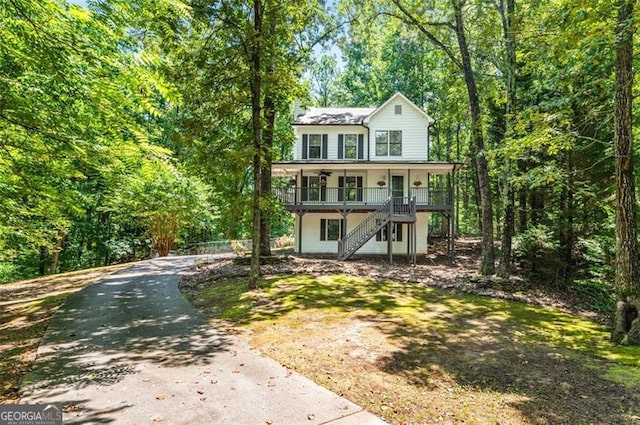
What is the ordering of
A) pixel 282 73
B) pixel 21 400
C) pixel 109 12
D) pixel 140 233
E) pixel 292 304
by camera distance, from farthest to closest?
pixel 140 233 < pixel 282 73 < pixel 292 304 < pixel 21 400 < pixel 109 12

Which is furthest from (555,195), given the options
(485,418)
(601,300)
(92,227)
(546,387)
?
(92,227)

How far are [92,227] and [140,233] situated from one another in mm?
4669

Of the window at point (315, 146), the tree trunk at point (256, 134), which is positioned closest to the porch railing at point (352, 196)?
the window at point (315, 146)

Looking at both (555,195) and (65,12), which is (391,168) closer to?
(555,195)

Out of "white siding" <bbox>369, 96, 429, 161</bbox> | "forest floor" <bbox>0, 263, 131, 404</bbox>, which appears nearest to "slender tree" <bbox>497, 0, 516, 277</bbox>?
"white siding" <bbox>369, 96, 429, 161</bbox>

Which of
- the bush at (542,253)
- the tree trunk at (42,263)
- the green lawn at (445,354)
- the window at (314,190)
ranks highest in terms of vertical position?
the window at (314,190)

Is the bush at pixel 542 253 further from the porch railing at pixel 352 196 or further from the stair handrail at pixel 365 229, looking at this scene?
the stair handrail at pixel 365 229

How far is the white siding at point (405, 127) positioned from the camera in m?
22.2

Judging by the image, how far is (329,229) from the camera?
22.9m

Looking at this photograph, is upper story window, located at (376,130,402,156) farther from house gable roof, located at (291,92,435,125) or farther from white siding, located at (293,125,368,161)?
house gable roof, located at (291,92,435,125)

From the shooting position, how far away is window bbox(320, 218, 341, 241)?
22.8 m

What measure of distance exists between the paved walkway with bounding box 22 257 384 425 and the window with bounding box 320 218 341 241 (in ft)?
48.4

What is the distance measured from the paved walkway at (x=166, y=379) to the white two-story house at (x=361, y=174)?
46.1 feet

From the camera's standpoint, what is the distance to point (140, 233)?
30.5m
